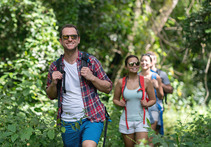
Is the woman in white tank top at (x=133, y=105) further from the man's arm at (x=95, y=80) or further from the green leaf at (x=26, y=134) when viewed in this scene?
the green leaf at (x=26, y=134)

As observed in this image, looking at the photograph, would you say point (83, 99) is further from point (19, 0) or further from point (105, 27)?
point (105, 27)

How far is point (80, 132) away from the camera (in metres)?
3.70

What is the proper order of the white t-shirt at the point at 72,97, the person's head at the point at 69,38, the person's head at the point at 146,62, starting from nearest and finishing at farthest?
the white t-shirt at the point at 72,97, the person's head at the point at 69,38, the person's head at the point at 146,62

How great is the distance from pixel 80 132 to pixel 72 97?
1.51ft

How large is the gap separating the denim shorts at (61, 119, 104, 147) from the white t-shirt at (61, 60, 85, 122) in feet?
0.32

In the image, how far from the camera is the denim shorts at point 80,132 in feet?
11.6

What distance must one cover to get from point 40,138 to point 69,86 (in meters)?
1.13

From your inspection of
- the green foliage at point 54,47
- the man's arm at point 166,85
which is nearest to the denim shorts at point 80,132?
the green foliage at point 54,47

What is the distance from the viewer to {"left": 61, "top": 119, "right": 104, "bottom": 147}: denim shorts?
3.54 meters

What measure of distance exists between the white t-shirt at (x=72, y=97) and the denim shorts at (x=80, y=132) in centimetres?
10

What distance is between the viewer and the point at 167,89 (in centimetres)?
600

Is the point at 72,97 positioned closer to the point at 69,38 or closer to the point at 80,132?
the point at 80,132

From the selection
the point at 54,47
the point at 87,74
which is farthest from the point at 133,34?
the point at 87,74

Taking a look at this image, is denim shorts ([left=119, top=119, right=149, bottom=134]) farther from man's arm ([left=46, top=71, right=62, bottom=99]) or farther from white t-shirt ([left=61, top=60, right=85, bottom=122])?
man's arm ([left=46, top=71, right=62, bottom=99])
